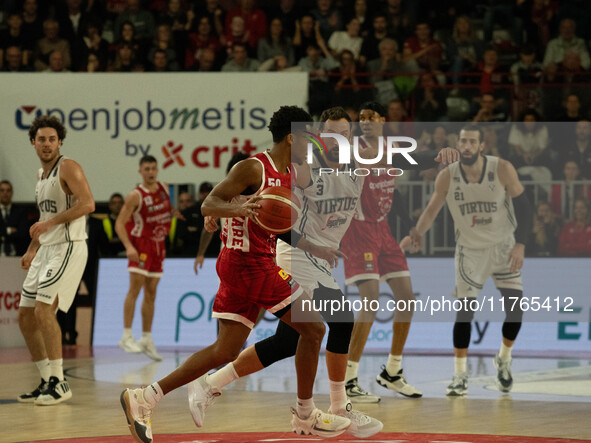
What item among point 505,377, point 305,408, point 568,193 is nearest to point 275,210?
point 305,408

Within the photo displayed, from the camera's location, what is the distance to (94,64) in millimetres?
15273

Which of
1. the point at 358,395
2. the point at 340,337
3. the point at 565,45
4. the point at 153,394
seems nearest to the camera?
the point at 153,394

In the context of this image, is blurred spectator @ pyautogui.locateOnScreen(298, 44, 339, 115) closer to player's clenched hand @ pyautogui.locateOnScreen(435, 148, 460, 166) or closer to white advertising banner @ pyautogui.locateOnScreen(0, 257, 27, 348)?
white advertising banner @ pyautogui.locateOnScreen(0, 257, 27, 348)

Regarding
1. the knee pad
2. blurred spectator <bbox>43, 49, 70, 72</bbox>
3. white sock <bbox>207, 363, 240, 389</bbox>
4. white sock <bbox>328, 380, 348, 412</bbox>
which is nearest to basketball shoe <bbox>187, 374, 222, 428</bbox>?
white sock <bbox>207, 363, 240, 389</bbox>

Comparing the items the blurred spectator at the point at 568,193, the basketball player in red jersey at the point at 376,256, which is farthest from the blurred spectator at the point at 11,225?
the blurred spectator at the point at 568,193

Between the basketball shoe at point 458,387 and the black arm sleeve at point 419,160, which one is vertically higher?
the black arm sleeve at point 419,160

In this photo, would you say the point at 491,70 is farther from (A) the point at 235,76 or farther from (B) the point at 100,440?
(B) the point at 100,440

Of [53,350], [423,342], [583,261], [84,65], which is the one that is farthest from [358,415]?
[84,65]

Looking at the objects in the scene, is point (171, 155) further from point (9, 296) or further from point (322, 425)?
point (322, 425)

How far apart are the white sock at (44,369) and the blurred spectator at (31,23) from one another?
909 cm

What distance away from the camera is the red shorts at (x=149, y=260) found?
11867 mm

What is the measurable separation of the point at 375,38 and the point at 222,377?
1058 cm

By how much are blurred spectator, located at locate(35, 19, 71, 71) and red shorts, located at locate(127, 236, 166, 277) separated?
489 centimetres

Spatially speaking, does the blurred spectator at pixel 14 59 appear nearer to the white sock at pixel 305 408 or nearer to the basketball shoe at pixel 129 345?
the basketball shoe at pixel 129 345
